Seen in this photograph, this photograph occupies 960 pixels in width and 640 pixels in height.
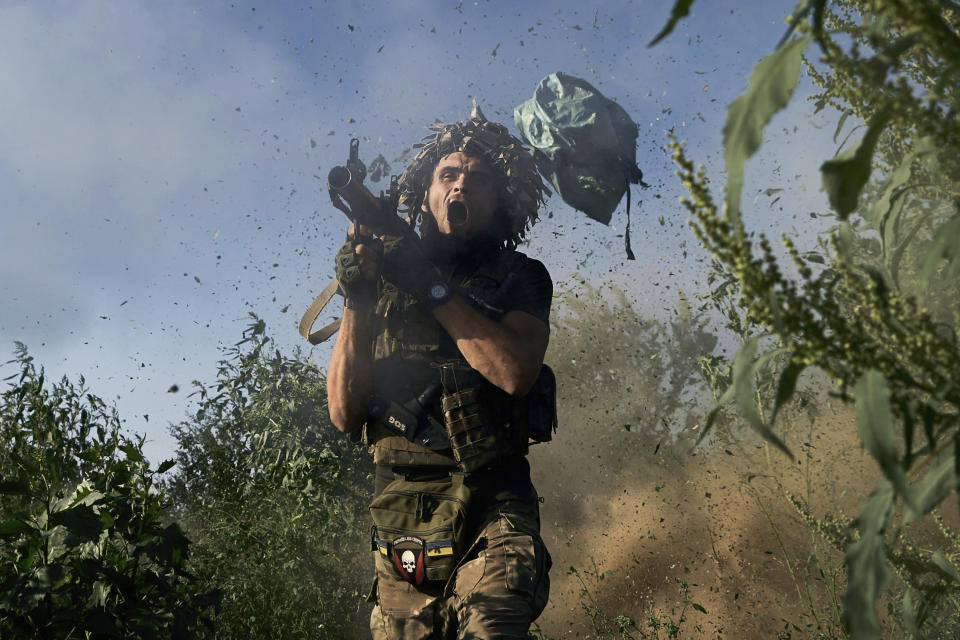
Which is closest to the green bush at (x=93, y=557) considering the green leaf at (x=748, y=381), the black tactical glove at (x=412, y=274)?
the black tactical glove at (x=412, y=274)

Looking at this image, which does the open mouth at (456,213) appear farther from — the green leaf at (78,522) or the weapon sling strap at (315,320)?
the green leaf at (78,522)

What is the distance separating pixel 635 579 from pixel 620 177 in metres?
5.62

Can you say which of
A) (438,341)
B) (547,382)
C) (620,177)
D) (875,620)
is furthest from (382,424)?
(875,620)

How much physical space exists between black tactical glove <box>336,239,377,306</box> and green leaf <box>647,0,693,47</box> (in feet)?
7.02

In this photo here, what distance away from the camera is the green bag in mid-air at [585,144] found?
3430 mm

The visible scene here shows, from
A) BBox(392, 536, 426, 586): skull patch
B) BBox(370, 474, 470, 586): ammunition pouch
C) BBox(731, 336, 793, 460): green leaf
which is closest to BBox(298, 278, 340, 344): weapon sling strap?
BBox(370, 474, 470, 586): ammunition pouch

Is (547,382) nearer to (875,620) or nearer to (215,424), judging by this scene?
(875,620)

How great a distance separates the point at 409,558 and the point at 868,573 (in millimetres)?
2198

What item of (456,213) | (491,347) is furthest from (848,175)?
(456,213)

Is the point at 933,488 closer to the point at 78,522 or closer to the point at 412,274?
the point at 412,274

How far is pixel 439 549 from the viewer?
2742 millimetres

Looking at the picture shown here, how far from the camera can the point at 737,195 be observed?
2.64ft

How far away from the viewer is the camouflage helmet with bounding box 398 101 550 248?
3514 millimetres

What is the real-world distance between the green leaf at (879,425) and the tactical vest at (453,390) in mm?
2019
